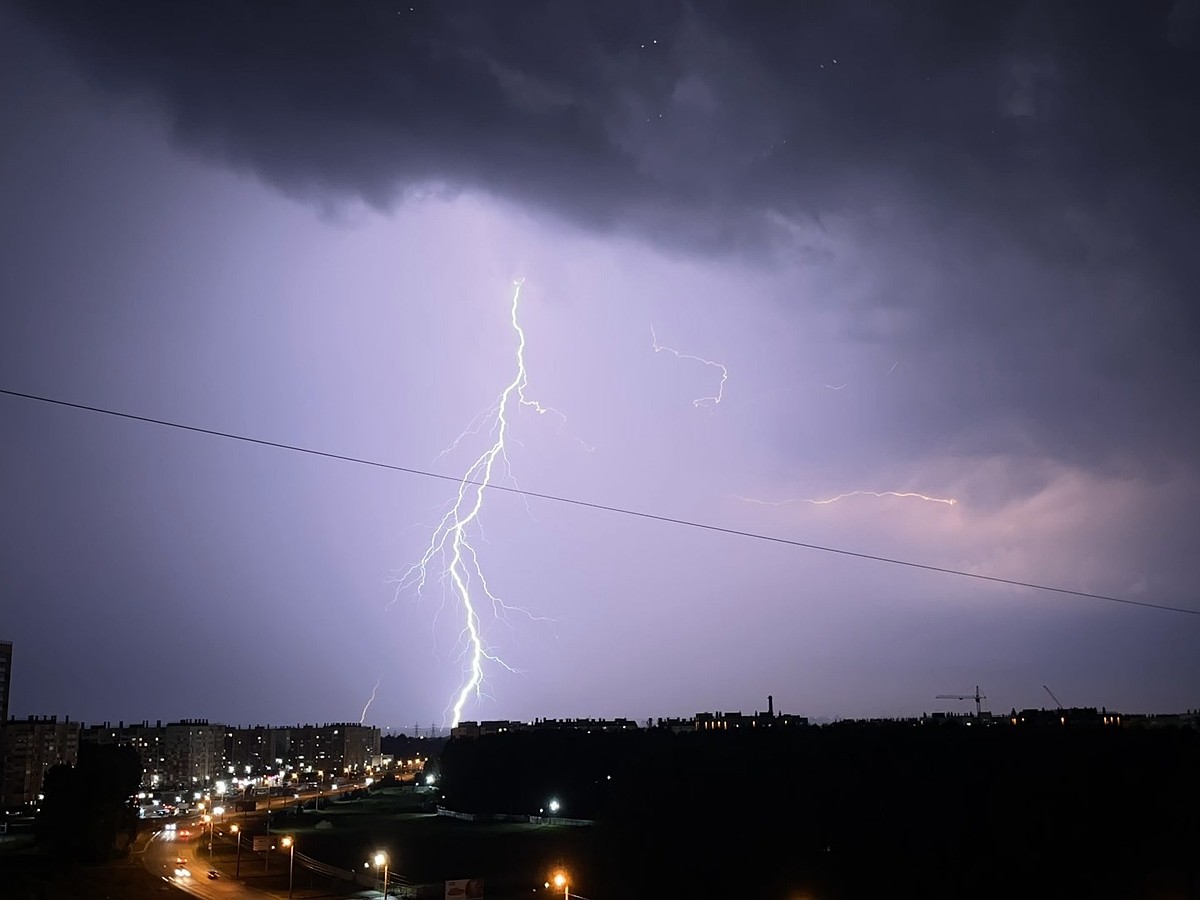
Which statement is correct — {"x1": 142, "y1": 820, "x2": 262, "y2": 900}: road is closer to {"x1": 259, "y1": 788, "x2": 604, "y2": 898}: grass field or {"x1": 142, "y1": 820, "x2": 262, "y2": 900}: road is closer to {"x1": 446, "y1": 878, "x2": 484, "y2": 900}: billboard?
{"x1": 259, "y1": 788, "x2": 604, "y2": 898}: grass field

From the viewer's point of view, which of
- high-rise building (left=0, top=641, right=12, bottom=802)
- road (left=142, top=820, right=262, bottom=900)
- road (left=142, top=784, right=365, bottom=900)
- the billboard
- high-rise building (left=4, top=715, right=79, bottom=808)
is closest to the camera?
the billboard

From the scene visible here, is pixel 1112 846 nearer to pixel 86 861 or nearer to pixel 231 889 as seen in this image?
pixel 231 889

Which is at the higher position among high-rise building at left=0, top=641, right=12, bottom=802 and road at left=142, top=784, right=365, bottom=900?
high-rise building at left=0, top=641, right=12, bottom=802

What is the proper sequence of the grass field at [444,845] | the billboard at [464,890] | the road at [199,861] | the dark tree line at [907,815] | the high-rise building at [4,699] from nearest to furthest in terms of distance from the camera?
the billboard at [464,890] → the road at [199,861] → the dark tree line at [907,815] → the grass field at [444,845] → the high-rise building at [4,699]

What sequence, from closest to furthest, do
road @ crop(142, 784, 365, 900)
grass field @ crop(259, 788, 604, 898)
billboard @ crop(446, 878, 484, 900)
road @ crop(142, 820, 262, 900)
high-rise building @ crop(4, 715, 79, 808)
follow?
billboard @ crop(446, 878, 484, 900) → road @ crop(142, 820, 262, 900) → road @ crop(142, 784, 365, 900) → grass field @ crop(259, 788, 604, 898) → high-rise building @ crop(4, 715, 79, 808)

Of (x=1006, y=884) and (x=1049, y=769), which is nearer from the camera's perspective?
(x=1006, y=884)

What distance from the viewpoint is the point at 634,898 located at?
39500mm

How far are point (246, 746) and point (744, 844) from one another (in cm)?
15978

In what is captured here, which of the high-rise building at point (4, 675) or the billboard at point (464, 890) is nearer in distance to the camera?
the billboard at point (464, 890)

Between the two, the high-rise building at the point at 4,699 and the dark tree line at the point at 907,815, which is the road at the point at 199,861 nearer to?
the dark tree line at the point at 907,815

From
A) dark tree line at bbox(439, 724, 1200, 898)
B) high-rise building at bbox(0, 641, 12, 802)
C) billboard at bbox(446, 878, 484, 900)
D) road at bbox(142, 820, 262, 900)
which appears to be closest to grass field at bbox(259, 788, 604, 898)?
dark tree line at bbox(439, 724, 1200, 898)

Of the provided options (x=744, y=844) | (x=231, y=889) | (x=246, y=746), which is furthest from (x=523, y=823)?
(x=246, y=746)

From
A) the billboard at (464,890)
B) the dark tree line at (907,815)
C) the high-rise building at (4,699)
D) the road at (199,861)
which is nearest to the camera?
the billboard at (464,890)

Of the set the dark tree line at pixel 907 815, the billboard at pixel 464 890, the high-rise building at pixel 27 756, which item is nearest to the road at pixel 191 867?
the billboard at pixel 464 890
